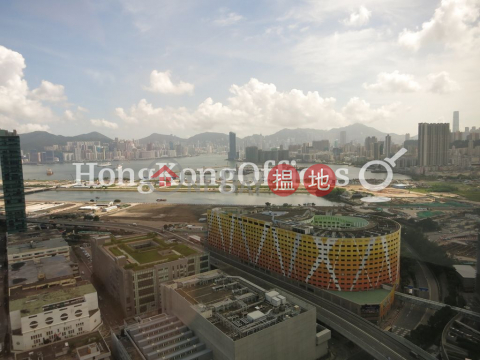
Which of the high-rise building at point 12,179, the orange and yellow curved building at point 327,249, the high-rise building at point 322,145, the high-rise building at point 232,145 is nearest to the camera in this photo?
the orange and yellow curved building at point 327,249

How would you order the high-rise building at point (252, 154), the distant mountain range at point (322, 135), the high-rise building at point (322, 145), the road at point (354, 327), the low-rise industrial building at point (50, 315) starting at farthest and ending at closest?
the high-rise building at point (322, 145), the high-rise building at point (252, 154), the distant mountain range at point (322, 135), the low-rise industrial building at point (50, 315), the road at point (354, 327)

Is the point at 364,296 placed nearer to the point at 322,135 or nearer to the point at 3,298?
the point at 3,298

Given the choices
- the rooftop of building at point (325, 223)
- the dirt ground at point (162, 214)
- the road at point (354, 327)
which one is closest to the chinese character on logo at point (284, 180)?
the dirt ground at point (162, 214)

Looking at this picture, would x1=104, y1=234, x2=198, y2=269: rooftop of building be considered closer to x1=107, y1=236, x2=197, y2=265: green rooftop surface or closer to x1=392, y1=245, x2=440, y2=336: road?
x1=107, y1=236, x2=197, y2=265: green rooftop surface

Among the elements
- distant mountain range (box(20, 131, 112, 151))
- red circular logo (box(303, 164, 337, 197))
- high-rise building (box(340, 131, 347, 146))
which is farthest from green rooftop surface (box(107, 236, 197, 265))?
high-rise building (box(340, 131, 347, 146))

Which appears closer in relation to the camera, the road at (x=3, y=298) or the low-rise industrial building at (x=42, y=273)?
the road at (x=3, y=298)

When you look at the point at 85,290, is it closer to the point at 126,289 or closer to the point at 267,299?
the point at 126,289

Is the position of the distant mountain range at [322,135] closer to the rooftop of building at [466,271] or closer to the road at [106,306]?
the rooftop of building at [466,271]
